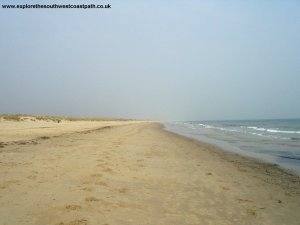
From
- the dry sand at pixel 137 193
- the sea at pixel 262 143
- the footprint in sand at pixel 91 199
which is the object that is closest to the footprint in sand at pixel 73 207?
the dry sand at pixel 137 193

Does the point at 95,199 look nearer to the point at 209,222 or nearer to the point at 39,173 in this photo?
the point at 209,222

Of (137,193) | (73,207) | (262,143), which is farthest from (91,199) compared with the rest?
(262,143)

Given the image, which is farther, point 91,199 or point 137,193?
A: point 137,193

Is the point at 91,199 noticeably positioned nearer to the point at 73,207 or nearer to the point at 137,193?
the point at 73,207

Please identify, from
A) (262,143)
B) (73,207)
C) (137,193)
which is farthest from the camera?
(262,143)

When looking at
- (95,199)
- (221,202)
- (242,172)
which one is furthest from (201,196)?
(242,172)

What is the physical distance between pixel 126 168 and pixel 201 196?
3593 millimetres

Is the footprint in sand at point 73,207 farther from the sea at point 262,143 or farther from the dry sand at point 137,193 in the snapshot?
the sea at point 262,143

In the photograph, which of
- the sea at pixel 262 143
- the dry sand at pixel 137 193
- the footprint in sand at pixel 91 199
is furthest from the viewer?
the sea at pixel 262 143

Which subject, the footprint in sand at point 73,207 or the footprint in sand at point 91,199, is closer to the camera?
the footprint in sand at point 73,207

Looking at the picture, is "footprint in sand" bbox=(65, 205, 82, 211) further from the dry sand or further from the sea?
the sea

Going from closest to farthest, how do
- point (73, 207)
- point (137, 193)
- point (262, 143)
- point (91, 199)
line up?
point (73, 207) → point (91, 199) → point (137, 193) → point (262, 143)

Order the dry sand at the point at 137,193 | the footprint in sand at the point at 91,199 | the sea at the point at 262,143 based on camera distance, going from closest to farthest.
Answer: the dry sand at the point at 137,193 < the footprint in sand at the point at 91,199 < the sea at the point at 262,143

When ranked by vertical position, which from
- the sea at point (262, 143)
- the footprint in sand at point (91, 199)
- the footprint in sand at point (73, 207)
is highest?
the footprint in sand at point (91, 199)
